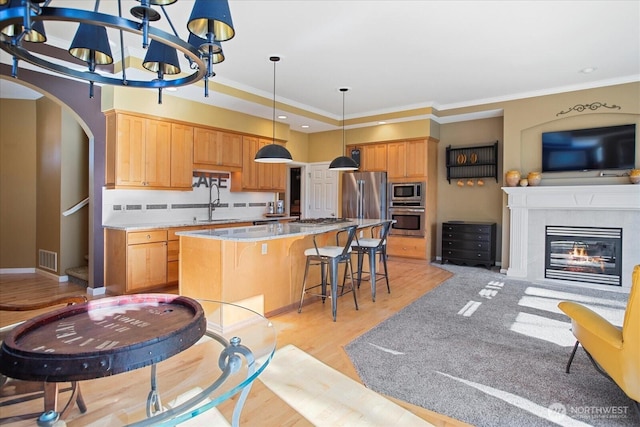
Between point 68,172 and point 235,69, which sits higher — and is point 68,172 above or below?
below

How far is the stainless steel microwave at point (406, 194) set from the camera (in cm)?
704

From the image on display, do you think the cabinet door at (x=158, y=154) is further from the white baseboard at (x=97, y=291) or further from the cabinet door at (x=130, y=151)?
the white baseboard at (x=97, y=291)

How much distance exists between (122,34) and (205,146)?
4045mm

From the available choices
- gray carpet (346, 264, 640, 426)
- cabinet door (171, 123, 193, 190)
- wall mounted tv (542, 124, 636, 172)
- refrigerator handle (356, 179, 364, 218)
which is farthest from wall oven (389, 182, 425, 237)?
cabinet door (171, 123, 193, 190)

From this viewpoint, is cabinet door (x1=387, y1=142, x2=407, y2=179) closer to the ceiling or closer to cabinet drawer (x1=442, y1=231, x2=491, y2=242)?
the ceiling

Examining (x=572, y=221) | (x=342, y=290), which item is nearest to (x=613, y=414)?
(x=342, y=290)

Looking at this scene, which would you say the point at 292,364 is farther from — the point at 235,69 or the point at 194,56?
the point at 235,69

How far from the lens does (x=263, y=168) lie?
675 centimetres

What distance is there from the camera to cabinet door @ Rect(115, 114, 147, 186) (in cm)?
474

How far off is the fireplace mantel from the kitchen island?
3447mm

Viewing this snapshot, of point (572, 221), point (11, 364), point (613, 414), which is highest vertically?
point (572, 221)

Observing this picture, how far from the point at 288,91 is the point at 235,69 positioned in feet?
3.81

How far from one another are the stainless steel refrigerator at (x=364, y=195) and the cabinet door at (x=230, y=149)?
2.42 meters

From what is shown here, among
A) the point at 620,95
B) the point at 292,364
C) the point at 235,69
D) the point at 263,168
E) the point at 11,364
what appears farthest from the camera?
the point at 263,168
